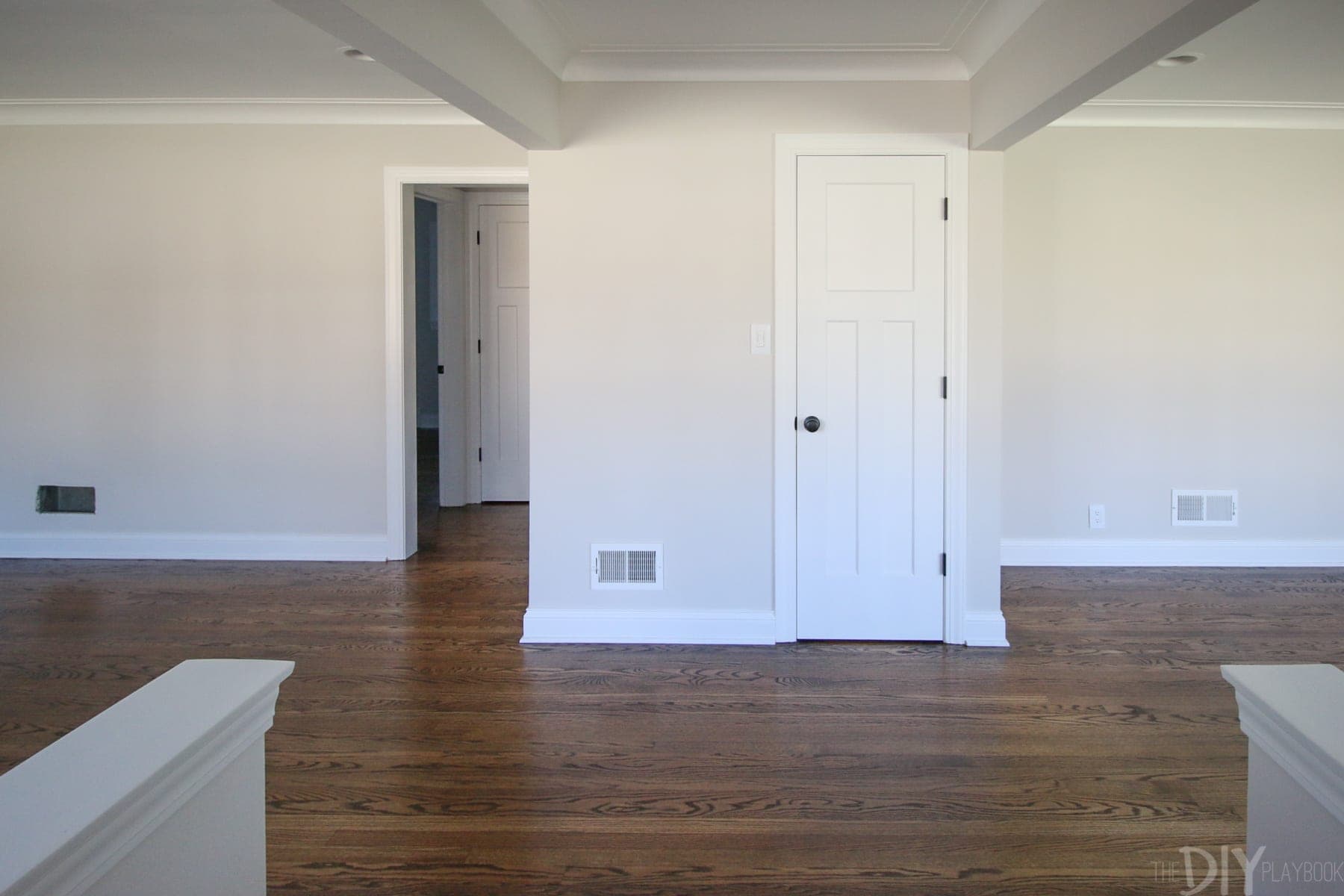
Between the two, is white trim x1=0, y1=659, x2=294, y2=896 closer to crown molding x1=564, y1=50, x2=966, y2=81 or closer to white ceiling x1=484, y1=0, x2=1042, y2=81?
white ceiling x1=484, y1=0, x2=1042, y2=81

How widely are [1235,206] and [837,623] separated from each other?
329cm

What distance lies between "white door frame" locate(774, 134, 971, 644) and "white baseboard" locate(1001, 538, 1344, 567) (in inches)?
56.7

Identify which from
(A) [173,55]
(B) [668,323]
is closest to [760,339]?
(B) [668,323]

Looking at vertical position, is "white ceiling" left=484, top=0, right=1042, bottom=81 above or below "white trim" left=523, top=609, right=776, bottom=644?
above

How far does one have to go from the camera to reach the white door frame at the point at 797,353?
3596mm

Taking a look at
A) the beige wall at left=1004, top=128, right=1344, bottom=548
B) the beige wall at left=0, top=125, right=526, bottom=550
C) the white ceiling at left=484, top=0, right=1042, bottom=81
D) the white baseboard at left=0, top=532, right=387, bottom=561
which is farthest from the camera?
the white baseboard at left=0, top=532, right=387, bottom=561

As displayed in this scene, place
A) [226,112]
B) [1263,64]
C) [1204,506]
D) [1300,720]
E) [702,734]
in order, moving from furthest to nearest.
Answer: [1204,506], [226,112], [1263,64], [702,734], [1300,720]

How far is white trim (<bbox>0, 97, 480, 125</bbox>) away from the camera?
4.66 metres

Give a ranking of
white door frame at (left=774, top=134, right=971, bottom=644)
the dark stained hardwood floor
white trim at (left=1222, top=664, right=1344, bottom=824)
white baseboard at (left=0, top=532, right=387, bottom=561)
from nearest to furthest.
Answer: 1. white trim at (left=1222, top=664, right=1344, bottom=824)
2. the dark stained hardwood floor
3. white door frame at (left=774, top=134, right=971, bottom=644)
4. white baseboard at (left=0, top=532, right=387, bottom=561)

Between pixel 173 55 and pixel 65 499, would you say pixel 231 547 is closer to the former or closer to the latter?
pixel 65 499

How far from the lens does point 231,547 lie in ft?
16.5

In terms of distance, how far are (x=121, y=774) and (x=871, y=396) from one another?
3141mm

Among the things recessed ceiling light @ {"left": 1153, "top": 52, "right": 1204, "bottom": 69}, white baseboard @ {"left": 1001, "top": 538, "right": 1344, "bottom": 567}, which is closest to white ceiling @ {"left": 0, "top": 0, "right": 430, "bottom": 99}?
recessed ceiling light @ {"left": 1153, "top": 52, "right": 1204, "bottom": 69}

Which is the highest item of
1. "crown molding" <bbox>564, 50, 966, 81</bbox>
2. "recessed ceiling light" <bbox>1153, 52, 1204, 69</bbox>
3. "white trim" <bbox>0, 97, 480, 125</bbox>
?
"white trim" <bbox>0, 97, 480, 125</bbox>
